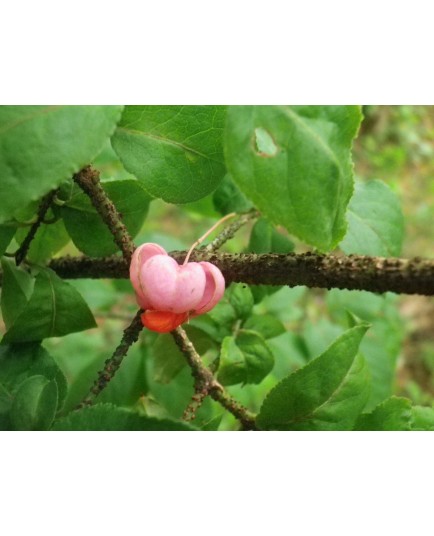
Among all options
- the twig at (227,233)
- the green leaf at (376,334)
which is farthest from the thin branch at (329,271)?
the green leaf at (376,334)

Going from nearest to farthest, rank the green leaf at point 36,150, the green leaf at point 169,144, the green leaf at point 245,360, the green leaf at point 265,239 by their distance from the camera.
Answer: the green leaf at point 36,150
the green leaf at point 169,144
the green leaf at point 245,360
the green leaf at point 265,239

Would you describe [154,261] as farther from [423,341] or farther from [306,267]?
[423,341]

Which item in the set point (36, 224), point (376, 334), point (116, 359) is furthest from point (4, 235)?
point (376, 334)

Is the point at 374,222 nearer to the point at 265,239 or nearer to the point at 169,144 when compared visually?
the point at 265,239

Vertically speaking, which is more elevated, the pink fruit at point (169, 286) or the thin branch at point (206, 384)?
the pink fruit at point (169, 286)

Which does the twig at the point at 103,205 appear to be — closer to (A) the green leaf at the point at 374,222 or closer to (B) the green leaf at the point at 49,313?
(B) the green leaf at the point at 49,313

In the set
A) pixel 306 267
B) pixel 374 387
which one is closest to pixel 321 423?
pixel 306 267
